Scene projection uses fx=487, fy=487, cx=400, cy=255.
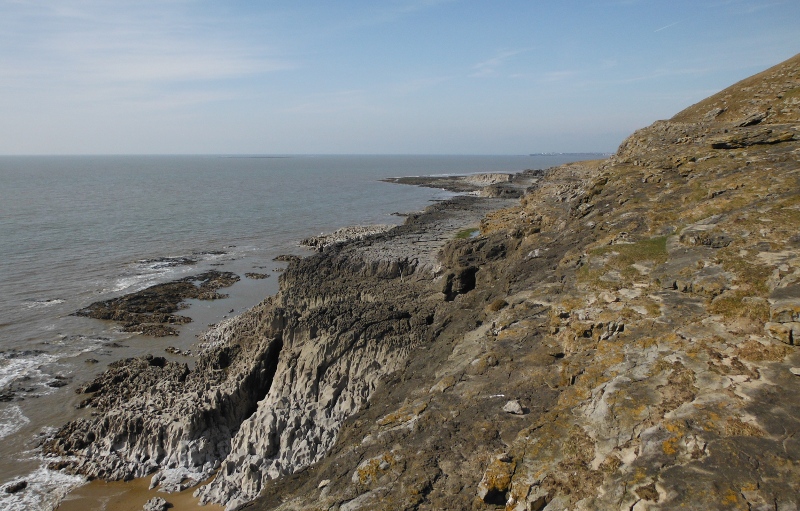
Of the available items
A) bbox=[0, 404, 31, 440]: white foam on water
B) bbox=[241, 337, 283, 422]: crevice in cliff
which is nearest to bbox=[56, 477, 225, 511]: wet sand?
bbox=[241, 337, 283, 422]: crevice in cliff

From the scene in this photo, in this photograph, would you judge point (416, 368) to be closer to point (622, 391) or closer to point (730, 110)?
point (622, 391)

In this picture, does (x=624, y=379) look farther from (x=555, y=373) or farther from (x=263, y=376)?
(x=263, y=376)

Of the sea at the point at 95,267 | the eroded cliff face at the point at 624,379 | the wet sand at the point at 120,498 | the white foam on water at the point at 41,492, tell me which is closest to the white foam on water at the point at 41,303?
the sea at the point at 95,267

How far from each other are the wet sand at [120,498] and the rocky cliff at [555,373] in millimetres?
549

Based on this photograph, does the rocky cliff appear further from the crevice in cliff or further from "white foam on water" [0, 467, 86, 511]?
"white foam on water" [0, 467, 86, 511]

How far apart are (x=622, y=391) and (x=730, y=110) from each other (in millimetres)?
25113

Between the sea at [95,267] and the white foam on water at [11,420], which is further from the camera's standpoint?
the sea at [95,267]

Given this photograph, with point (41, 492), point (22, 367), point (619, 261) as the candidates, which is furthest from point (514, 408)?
point (22, 367)

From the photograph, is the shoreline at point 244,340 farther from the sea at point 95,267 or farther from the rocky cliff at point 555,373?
the sea at point 95,267

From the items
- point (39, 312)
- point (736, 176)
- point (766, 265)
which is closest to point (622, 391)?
point (766, 265)

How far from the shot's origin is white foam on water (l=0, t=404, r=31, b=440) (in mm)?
23900

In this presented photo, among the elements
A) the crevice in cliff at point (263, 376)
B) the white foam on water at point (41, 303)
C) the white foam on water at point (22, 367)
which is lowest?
the white foam on water at point (22, 367)

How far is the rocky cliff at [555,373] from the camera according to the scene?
7324 mm

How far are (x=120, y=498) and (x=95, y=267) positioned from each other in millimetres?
40696
